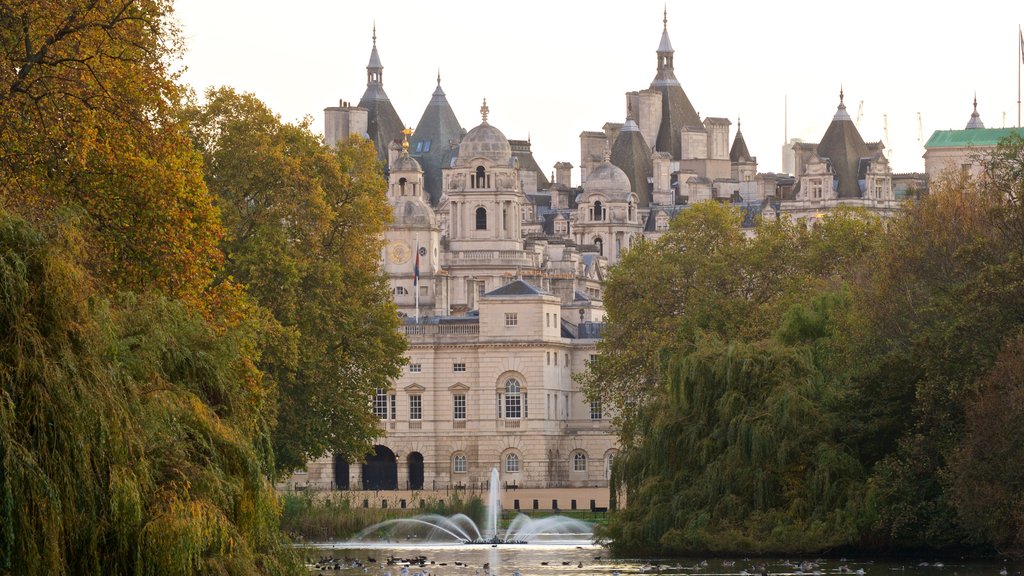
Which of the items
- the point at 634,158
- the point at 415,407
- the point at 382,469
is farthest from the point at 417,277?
the point at 634,158

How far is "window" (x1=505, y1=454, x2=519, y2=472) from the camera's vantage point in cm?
11238

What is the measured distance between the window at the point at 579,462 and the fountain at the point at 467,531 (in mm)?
39289

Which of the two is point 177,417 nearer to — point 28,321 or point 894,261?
point 28,321

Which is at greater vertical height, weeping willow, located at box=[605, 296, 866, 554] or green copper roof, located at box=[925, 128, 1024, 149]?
green copper roof, located at box=[925, 128, 1024, 149]

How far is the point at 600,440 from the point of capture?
114 meters

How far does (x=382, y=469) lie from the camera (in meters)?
114

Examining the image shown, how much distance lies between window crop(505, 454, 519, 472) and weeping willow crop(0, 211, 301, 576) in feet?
269

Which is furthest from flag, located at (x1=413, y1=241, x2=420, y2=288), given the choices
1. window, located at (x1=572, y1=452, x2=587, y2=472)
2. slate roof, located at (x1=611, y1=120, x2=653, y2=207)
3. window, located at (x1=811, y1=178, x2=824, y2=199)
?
slate roof, located at (x1=611, y1=120, x2=653, y2=207)

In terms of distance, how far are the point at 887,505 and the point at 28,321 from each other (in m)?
25.9

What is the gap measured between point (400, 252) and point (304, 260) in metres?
76.8

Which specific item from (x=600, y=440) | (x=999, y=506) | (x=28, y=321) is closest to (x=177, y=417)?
(x=28, y=321)

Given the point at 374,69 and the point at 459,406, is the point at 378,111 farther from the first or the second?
the point at 459,406

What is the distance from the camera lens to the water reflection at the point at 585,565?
45594 millimetres

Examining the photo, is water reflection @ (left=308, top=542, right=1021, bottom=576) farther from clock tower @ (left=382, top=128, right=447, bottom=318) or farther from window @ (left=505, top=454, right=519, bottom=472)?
clock tower @ (left=382, top=128, right=447, bottom=318)
